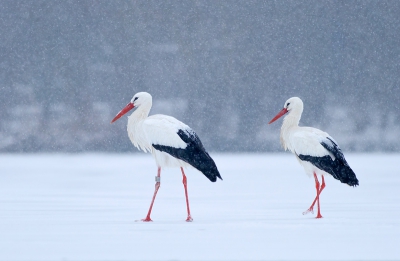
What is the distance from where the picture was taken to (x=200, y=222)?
291 inches

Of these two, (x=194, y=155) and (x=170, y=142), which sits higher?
(x=170, y=142)

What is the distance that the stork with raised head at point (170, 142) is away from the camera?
303 inches

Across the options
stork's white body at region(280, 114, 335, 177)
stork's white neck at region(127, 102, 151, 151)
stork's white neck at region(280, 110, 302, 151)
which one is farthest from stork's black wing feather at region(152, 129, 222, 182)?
stork's white neck at region(280, 110, 302, 151)

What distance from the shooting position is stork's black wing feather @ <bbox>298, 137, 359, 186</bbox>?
797 cm

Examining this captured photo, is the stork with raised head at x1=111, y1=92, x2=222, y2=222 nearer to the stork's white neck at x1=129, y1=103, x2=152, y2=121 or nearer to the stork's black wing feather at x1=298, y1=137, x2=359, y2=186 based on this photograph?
the stork's white neck at x1=129, y1=103, x2=152, y2=121

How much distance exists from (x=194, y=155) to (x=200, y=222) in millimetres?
685

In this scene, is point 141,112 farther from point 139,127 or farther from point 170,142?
point 170,142

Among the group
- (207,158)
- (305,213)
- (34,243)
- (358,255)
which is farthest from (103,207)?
(358,255)

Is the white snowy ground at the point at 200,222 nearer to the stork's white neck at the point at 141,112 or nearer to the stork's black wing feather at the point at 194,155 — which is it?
Result: the stork's black wing feather at the point at 194,155

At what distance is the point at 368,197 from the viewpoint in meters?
10.1

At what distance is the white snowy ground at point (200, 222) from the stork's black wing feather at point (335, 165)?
1.19 feet

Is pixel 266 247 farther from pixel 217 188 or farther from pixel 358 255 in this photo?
pixel 217 188

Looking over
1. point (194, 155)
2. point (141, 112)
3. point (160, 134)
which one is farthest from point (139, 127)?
point (194, 155)

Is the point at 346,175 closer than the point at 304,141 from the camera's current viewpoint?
Yes
